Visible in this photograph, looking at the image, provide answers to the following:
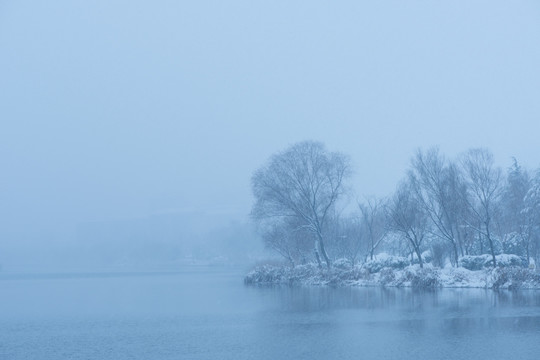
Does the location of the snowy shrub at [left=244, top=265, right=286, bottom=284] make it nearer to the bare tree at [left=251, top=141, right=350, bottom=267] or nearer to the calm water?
the bare tree at [left=251, top=141, right=350, bottom=267]

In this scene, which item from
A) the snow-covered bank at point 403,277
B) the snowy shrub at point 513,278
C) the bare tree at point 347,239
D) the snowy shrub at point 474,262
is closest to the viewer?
the snowy shrub at point 513,278

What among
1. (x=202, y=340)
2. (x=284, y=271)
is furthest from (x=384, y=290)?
(x=202, y=340)

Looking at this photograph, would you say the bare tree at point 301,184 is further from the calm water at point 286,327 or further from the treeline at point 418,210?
the calm water at point 286,327

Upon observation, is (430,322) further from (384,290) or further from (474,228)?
(474,228)

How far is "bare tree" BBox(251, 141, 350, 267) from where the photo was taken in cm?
5981

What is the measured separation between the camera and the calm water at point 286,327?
21531 mm

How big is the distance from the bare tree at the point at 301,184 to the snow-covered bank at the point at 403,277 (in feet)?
10.3

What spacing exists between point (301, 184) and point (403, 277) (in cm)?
1482

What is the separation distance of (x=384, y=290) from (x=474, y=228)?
9.65m

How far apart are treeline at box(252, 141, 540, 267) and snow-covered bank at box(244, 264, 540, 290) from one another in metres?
2.18

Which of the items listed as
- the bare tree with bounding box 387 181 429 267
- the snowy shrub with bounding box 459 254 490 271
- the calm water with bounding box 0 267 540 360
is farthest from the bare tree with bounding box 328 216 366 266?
the calm water with bounding box 0 267 540 360

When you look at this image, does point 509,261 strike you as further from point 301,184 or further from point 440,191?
point 301,184

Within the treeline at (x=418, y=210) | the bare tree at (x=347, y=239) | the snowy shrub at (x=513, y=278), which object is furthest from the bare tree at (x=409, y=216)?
the bare tree at (x=347, y=239)

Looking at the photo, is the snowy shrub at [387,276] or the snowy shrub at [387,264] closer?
the snowy shrub at [387,276]
